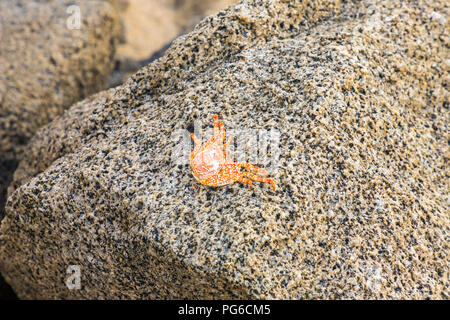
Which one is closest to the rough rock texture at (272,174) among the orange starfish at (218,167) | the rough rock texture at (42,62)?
the orange starfish at (218,167)

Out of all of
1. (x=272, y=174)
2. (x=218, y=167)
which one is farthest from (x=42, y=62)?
(x=272, y=174)

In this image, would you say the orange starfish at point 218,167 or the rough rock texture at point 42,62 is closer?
the orange starfish at point 218,167

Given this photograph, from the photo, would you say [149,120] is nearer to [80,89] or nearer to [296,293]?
[296,293]

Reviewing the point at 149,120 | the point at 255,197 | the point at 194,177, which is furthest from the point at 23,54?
the point at 255,197

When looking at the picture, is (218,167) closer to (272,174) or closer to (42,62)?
(272,174)

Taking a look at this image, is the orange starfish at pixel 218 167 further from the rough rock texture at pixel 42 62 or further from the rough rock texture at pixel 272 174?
the rough rock texture at pixel 42 62

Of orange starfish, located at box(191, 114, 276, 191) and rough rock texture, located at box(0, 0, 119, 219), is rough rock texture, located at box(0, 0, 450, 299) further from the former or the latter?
rough rock texture, located at box(0, 0, 119, 219)
